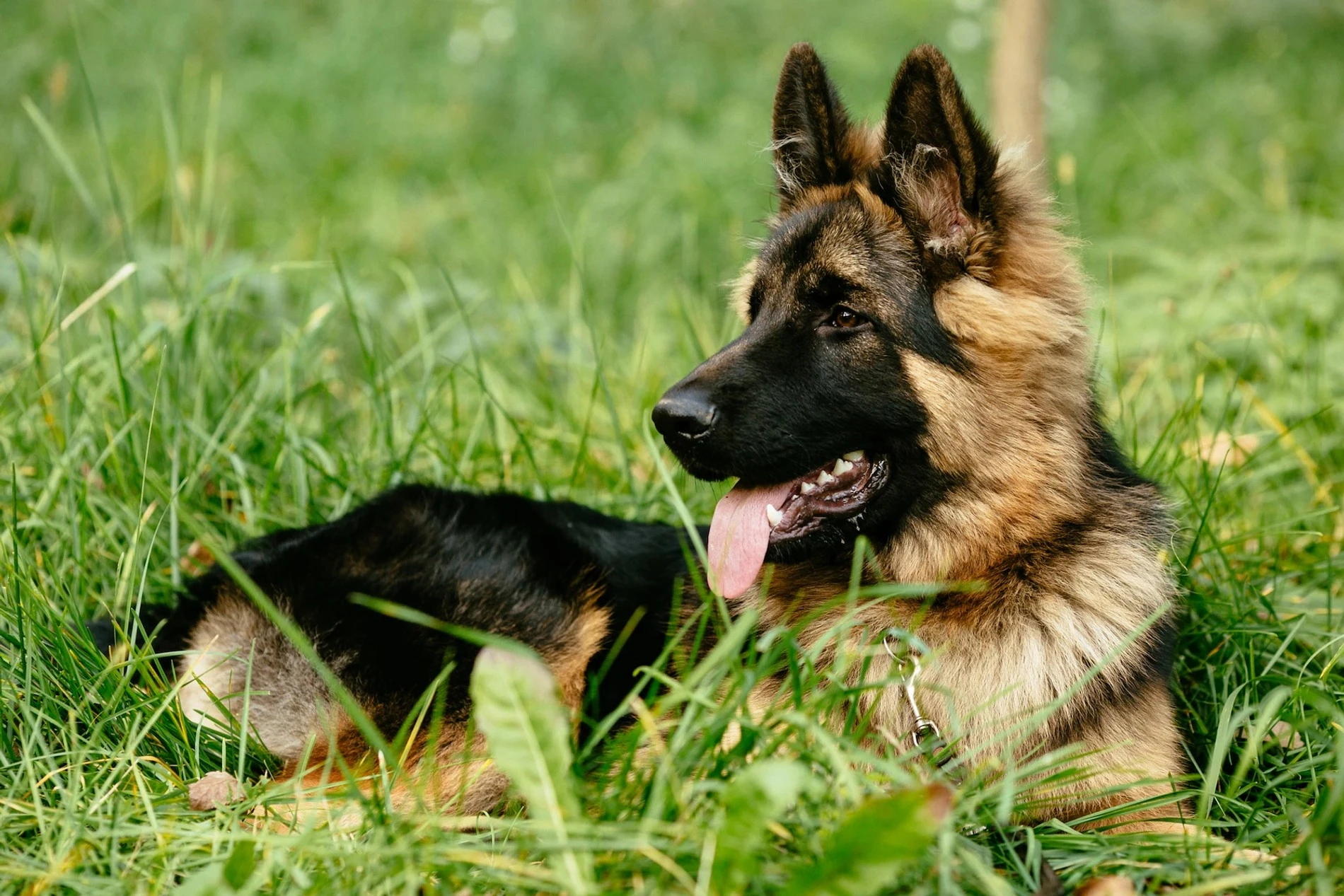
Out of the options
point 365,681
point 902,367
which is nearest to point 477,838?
point 365,681

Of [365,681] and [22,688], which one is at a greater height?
[22,688]

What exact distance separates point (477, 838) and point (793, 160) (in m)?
2.20

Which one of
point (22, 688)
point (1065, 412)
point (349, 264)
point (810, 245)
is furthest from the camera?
point (349, 264)

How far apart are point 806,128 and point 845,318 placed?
2.29 feet

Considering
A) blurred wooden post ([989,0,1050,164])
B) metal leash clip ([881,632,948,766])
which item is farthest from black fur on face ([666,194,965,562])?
blurred wooden post ([989,0,1050,164])

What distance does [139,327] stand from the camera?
4.12 meters

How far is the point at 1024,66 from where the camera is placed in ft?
20.5

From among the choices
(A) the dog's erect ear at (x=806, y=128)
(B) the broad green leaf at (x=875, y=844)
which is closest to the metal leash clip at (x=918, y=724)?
(B) the broad green leaf at (x=875, y=844)

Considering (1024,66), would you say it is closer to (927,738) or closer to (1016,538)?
(1016,538)

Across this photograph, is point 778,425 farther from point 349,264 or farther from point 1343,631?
point 349,264

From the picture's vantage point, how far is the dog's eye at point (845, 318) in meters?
2.84

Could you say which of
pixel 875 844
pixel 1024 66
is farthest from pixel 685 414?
pixel 1024 66

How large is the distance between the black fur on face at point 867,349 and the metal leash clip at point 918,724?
0.33 m

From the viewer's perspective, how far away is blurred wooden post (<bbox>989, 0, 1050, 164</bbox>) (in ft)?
20.3
